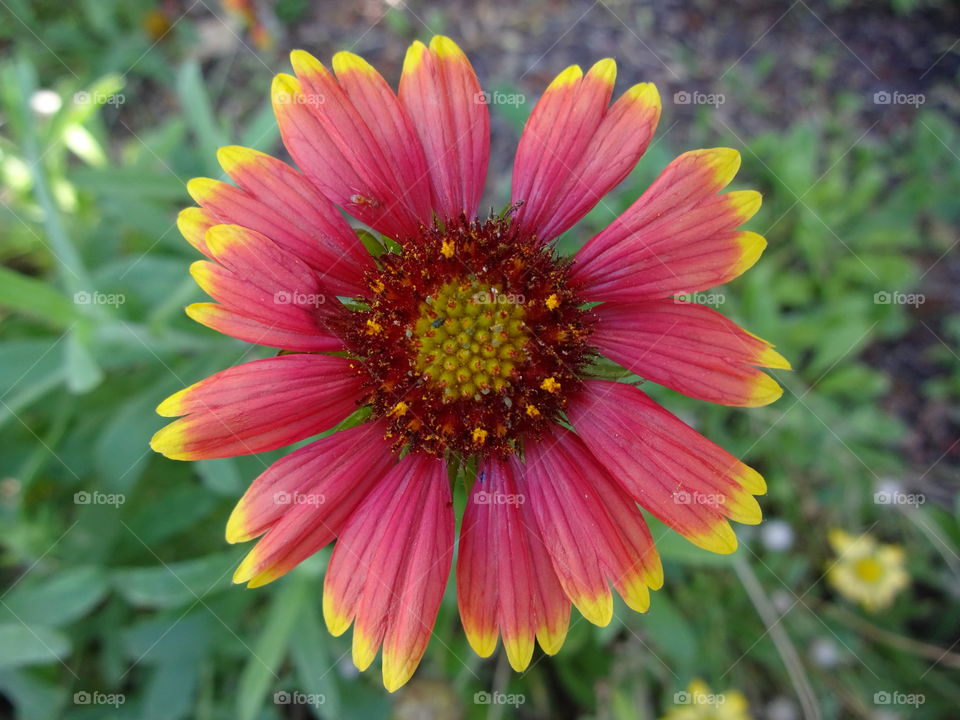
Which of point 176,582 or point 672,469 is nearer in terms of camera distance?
point 672,469

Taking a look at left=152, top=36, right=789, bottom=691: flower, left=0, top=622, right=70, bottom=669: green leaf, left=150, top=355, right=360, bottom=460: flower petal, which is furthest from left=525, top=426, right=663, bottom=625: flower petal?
left=0, top=622, right=70, bottom=669: green leaf

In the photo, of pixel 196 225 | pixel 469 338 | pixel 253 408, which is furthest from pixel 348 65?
pixel 253 408

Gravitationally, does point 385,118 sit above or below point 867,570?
above

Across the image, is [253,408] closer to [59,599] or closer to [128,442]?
[128,442]

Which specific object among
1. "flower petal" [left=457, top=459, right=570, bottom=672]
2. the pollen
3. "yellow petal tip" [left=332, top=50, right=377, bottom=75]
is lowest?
"flower petal" [left=457, top=459, right=570, bottom=672]

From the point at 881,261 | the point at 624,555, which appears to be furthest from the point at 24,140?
the point at 881,261

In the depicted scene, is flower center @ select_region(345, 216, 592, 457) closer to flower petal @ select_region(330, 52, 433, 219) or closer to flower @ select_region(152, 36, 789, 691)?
flower @ select_region(152, 36, 789, 691)

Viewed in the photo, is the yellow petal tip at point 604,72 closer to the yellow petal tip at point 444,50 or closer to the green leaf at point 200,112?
the yellow petal tip at point 444,50
